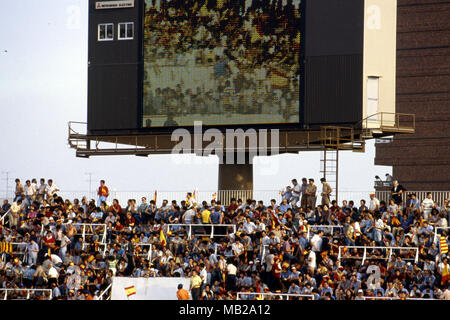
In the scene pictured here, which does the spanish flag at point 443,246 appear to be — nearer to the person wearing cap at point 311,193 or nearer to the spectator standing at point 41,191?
the person wearing cap at point 311,193

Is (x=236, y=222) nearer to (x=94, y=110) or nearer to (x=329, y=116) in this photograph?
(x=329, y=116)

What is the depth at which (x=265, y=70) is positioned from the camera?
1401 inches

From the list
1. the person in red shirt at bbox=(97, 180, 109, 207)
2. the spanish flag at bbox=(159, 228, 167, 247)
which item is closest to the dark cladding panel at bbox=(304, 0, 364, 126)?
the spanish flag at bbox=(159, 228, 167, 247)

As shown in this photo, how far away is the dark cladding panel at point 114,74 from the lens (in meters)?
37.6

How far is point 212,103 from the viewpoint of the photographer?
1426 inches

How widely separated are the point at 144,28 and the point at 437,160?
137 feet

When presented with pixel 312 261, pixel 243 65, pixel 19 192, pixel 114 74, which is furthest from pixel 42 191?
→ pixel 312 261

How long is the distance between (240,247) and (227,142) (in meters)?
6.95

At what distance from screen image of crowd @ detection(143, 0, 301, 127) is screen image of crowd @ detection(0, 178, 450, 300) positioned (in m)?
3.56

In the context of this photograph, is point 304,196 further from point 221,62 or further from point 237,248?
point 221,62

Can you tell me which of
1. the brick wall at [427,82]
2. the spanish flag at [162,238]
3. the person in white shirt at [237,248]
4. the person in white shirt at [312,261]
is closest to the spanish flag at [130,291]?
the spanish flag at [162,238]

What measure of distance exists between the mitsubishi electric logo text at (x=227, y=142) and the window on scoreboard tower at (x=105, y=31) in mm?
5323
